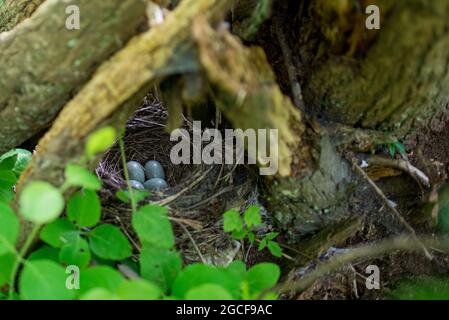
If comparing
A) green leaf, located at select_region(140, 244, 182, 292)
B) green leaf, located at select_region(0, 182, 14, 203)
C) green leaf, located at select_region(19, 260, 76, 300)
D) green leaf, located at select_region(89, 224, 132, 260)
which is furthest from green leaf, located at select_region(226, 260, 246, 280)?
green leaf, located at select_region(0, 182, 14, 203)

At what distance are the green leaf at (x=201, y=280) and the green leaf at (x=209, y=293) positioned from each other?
0.08 meters

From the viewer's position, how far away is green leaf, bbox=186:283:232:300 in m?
0.80

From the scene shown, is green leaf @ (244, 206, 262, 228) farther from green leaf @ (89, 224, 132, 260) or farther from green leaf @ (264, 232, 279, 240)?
green leaf @ (89, 224, 132, 260)

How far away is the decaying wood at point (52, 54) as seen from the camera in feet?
2.85

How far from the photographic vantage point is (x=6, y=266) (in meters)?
0.93

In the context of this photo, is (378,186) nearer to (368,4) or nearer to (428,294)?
(428,294)

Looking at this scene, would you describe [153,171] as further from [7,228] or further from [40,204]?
[40,204]

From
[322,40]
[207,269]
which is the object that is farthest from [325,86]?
[207,269]

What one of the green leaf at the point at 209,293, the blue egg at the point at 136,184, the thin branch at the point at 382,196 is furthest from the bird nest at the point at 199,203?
the green leaf at the point at 209,293

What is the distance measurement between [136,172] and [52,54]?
655mm

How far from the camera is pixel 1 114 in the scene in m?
1.03

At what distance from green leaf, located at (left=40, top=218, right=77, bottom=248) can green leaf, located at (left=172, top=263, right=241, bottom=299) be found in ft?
0.85

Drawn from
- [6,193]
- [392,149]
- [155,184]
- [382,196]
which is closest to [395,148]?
[392,149]

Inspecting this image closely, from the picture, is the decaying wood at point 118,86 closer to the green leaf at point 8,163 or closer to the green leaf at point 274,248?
the green leaf at point 8,163
